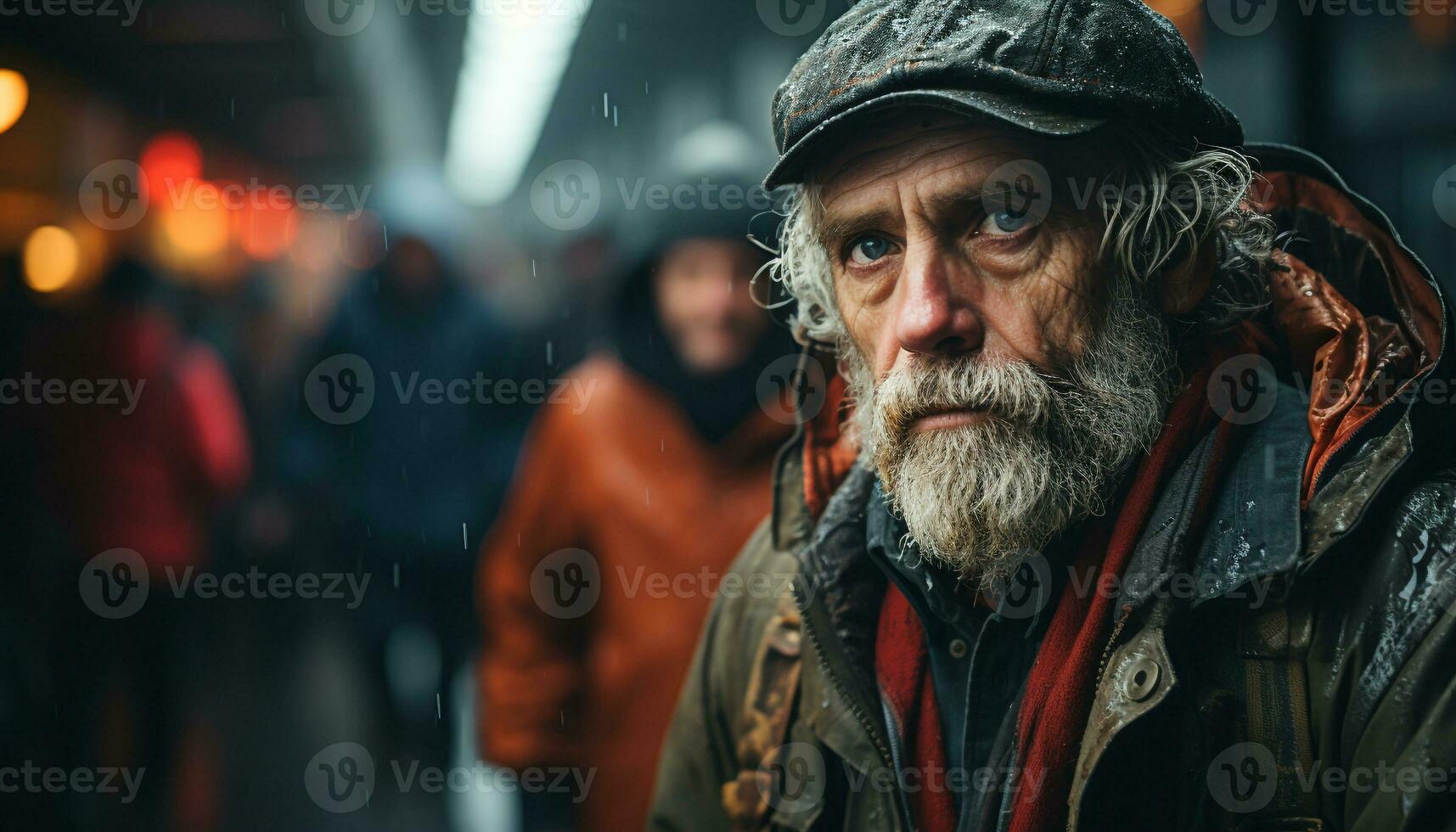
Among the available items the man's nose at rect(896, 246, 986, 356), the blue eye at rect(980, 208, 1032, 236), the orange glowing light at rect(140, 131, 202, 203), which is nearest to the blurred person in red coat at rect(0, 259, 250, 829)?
the man's nose at rect(896, 246, 986, 356)

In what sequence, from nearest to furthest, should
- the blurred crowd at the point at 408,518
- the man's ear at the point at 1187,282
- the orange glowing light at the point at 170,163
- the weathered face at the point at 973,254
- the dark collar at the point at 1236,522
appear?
the dark collar at the point at 1236,522 < the weathered face at the point at 973,254 < the man's ear at the point at 1187,282 < the blurred crowd at the point at 408,518 < the orange glowing light at the point at 170,163

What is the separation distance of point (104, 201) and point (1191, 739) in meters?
9.17

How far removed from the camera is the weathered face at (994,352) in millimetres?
1588

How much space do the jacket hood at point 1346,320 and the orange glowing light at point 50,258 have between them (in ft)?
20.6

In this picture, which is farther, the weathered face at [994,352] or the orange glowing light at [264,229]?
the orange glowing light at [264,229]

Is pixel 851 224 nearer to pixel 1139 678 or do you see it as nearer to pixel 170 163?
pixel 1139 678

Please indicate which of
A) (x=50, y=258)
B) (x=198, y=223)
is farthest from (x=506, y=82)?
(x=50, y=258)

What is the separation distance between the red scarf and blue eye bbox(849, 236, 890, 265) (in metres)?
0.54

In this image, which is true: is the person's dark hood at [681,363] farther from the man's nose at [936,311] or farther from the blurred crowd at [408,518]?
the man's nose at [936,311]

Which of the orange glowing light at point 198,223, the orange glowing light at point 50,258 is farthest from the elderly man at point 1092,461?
the orange glowing light at point 198,223

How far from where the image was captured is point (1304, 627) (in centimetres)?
128

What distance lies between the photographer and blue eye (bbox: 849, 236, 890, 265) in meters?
1.73

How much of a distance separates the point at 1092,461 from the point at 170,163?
10.8 m

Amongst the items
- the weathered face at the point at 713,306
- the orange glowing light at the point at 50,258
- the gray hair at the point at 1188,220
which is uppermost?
the orange glowing light at the point at 50,258
